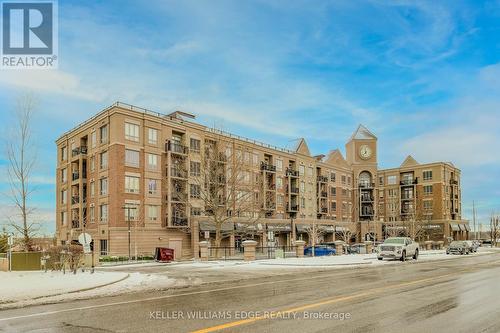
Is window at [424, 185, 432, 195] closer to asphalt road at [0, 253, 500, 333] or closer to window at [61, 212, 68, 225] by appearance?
window at [61, 212, 68, 225]

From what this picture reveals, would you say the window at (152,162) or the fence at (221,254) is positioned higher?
the window at (152,162)

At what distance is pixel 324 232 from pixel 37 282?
66.9 m

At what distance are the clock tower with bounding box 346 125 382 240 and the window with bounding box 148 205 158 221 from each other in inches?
2090

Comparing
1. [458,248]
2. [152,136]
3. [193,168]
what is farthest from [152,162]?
[458,248]

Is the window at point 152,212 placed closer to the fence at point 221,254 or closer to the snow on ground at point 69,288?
the fence at point 221,254

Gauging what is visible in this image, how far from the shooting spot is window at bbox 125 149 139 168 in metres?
51.5

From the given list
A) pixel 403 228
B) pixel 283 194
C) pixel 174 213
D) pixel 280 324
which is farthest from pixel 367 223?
pixel 280 324

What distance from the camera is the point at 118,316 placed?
33.3 feet

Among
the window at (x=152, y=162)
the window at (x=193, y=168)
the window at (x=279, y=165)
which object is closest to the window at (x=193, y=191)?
the window at (x=193, y=168)

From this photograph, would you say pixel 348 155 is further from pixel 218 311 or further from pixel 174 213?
pixel 218 311

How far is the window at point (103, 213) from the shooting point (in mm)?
51219

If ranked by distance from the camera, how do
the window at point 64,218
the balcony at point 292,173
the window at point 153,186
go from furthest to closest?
the balcony at point 292,173 → the window at point 64,218 → the window at point 153,186

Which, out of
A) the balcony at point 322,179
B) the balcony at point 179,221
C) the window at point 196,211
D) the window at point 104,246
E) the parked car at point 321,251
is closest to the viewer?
the parked car at point 321,251

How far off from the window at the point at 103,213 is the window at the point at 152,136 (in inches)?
359
